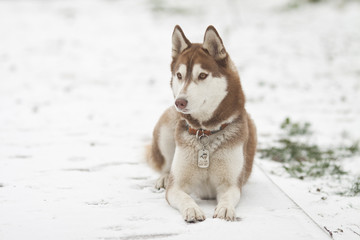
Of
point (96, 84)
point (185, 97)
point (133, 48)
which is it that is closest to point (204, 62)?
point (185, 97)

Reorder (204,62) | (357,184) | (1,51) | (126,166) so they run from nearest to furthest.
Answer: (204,62), (357,184), (126,166), (1,51)

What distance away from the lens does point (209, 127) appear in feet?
9.49

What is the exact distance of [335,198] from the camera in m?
3.11

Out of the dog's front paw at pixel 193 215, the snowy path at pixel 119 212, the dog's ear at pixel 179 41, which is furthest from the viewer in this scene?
the dog's ear at pixel 179 41

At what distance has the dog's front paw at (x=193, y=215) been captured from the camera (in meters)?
2.36

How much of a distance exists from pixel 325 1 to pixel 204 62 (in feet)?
47.1

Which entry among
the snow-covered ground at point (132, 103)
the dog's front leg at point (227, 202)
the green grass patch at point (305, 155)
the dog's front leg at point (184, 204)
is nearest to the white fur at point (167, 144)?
the snow-covered ground at point (132, 103)

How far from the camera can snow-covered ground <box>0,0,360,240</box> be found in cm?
245

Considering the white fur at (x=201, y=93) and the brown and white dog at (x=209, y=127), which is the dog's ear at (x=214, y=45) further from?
the white fur at (x=201, y=93)

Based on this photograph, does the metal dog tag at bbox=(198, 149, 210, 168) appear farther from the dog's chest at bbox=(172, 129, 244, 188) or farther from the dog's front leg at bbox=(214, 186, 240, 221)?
the dog's front leg at bbox=(214, 186, 240, 221)

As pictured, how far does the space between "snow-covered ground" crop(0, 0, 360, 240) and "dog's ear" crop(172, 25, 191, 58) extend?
126 cm

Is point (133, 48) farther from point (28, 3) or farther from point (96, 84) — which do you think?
point (28, 3)

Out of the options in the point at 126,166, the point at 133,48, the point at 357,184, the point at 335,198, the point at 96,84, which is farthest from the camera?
the point at 133,48

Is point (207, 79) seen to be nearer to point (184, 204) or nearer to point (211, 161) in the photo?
point (211, 161)
